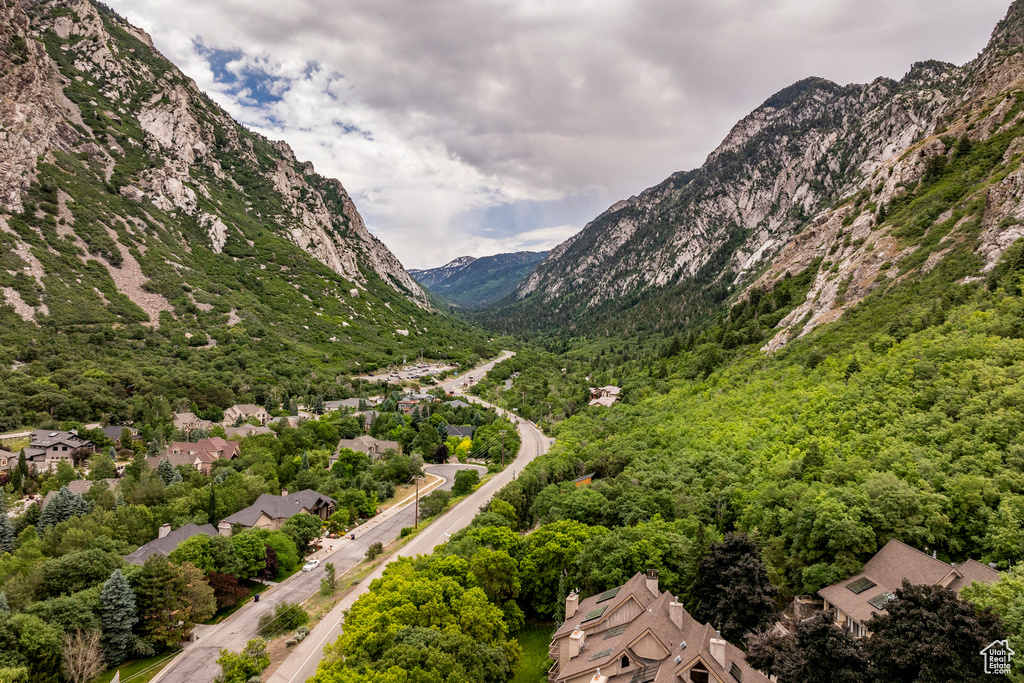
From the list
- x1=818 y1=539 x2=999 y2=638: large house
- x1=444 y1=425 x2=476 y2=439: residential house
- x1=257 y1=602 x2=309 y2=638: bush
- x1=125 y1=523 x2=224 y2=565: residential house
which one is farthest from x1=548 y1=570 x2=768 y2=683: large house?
x1=444 y1=425 x2=476 y2=439: residential house

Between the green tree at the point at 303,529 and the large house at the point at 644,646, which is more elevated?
the green tree at the point at 303,529

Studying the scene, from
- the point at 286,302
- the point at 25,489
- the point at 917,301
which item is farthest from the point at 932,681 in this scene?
the point at 286,302

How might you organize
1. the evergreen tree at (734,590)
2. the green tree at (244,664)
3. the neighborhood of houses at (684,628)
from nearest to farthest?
the neighborhood of houses at (684,628) < the evergreen tree at (734,590) < the green tree at (244,664)

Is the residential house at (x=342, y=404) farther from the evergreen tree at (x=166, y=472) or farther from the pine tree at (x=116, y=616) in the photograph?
the pine tree at (x=116, y=616)

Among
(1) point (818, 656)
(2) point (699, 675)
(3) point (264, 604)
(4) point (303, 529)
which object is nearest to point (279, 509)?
(4) point (303, 529)

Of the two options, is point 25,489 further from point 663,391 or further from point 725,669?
point 663,391

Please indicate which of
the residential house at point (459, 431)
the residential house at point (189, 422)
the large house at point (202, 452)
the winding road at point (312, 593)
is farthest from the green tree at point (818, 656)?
the residential house at point (189, 422)

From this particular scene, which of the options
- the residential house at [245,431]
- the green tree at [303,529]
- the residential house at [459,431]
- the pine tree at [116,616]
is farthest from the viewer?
the residential house at [459,431]
